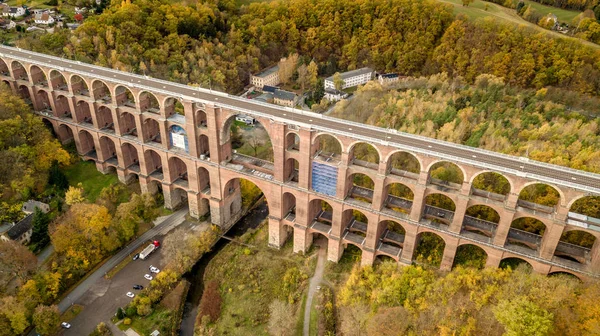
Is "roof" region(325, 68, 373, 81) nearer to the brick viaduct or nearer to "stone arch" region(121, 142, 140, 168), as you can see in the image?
the brick viaduct

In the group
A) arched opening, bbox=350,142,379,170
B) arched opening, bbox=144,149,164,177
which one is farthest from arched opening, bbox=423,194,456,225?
arched opening, bbox=144,149,164,177

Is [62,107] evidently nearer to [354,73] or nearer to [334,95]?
Result: [334,95]

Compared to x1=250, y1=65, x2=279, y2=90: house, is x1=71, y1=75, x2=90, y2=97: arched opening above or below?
above

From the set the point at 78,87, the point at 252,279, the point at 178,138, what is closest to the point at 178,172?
the point at 178,138

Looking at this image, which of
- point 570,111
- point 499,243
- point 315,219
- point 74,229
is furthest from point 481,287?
point 570,111

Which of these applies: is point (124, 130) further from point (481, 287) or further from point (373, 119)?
point (481, 287)
